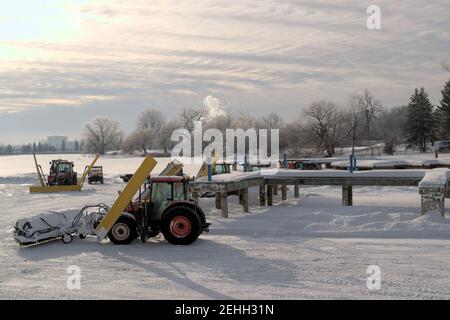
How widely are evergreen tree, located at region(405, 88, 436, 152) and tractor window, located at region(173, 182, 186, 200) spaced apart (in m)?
62.5

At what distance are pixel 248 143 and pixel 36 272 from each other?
2115 inches

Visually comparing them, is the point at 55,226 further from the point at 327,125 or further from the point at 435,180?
the point at 327,125

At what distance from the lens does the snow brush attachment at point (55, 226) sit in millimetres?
12141

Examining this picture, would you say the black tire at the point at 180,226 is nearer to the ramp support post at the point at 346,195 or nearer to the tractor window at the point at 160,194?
the tractor window at the point at 160,194

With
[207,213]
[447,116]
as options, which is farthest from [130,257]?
[447,116]

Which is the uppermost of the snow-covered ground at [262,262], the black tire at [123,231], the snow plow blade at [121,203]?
the snow plow blade at [121,203]

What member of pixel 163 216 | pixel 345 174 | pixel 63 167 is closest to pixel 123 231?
pixel 163 216

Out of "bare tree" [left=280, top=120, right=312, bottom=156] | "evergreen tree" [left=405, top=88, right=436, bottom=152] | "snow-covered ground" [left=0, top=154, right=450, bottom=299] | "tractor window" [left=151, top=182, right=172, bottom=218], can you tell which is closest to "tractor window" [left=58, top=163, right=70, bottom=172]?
"snow-covered ground" [left=0, top=154, right=450, bottom=299]

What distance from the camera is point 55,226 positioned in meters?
12.5

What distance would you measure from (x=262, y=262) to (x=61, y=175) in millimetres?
26079

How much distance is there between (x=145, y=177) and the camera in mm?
11812

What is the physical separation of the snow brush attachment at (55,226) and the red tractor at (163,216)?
79 cm

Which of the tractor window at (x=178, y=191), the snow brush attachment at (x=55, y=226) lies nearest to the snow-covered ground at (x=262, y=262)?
the snow brush attachment at (x=55, y=226)

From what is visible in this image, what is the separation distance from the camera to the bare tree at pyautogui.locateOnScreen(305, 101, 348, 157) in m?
72.4
